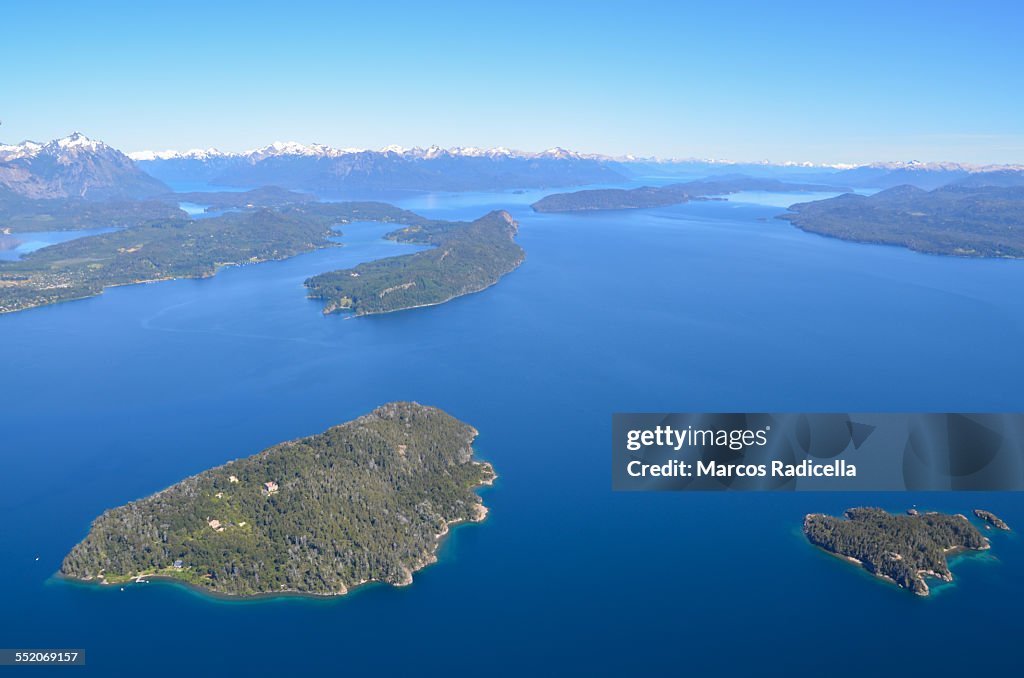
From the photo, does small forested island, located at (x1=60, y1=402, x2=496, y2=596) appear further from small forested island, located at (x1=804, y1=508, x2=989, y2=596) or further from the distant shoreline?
small forested island, located at (x1=804, y1=508, x2=989, y2=596)

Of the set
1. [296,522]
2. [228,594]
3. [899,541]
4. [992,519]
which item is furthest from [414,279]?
[992,519]

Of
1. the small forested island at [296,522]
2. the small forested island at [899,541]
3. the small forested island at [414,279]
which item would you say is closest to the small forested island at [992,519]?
the small forested island at [899,541]

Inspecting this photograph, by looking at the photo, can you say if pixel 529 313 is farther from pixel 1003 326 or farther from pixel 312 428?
pixel 1003 326

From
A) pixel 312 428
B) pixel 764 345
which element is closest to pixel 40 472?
pixel 312 428

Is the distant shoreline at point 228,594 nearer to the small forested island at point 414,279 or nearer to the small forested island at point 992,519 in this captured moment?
the small forested island at point 992,519

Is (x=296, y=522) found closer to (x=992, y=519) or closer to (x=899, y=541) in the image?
(x=899, y=541)

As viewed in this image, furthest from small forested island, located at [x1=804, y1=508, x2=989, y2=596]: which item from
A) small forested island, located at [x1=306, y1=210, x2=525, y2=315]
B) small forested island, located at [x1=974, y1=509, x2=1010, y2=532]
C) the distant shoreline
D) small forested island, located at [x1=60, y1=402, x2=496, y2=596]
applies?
small forested island, located at [x1=306, y1=210, x2=525, y2=315]

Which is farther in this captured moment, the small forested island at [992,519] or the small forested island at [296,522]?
the small forested island at [992,519]
